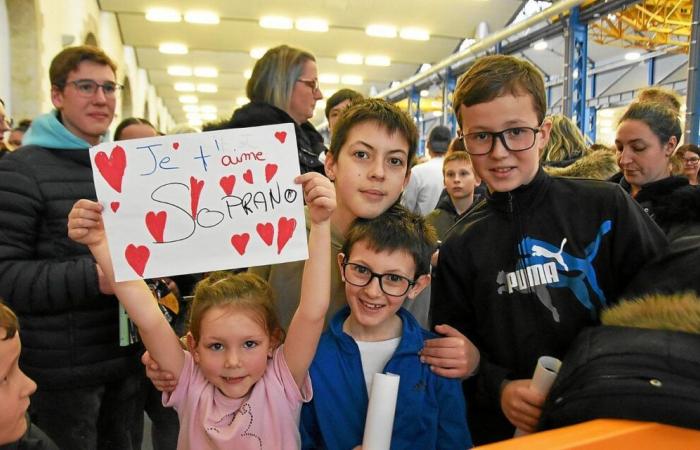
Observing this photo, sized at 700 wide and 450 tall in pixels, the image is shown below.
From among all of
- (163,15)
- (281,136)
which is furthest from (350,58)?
(281,136)

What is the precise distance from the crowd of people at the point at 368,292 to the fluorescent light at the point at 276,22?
26.5 feet

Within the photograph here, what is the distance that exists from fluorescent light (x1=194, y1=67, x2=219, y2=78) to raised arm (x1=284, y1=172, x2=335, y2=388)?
13096mm

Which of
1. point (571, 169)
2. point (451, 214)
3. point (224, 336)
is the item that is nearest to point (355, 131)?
point (224, 336)

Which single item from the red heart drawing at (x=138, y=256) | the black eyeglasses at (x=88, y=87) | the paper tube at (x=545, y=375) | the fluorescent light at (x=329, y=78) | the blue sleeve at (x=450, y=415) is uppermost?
the fluorescent light at (x=329, y=78)

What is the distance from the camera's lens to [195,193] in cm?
106

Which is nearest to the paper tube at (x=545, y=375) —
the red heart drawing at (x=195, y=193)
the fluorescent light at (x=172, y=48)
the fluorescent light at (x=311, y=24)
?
the red heart drawing at (x=195, y=193)

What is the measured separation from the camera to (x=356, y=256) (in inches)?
50.7

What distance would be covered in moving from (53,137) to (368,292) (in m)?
1.12

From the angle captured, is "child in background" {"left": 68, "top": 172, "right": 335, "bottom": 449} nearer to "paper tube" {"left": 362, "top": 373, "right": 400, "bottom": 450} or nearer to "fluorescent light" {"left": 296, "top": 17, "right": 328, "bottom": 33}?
"paper tube" {"left": 362, "top": 373, "right": 400, "bottom": 450}

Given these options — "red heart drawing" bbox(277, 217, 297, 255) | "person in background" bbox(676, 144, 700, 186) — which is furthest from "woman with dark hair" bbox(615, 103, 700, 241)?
"person in background" bbox(676, 144, 700, 186)

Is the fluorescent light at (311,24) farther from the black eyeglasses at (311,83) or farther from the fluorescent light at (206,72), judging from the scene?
the black eyeglasses at (311,83)

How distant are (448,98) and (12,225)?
10.5m

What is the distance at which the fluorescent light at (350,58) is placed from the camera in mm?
11169

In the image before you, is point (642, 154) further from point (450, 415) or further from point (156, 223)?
point (156, 223)
